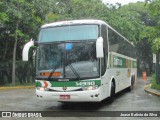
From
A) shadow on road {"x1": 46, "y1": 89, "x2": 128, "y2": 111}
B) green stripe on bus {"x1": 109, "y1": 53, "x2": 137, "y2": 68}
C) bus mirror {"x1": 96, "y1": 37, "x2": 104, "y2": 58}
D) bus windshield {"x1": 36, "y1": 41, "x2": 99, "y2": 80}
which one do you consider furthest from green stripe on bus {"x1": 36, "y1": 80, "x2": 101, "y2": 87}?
green stripe on bus {"x1": 109, "y1": 53, "x2": 137, "y2": 68}

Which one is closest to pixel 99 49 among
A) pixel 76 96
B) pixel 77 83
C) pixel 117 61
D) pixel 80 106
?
pixel 77 83

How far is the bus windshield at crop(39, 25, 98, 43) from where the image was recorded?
13.1 meters

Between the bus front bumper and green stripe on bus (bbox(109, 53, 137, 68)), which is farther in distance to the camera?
green stripe on bus (bbox(109, 53, 137, 68))

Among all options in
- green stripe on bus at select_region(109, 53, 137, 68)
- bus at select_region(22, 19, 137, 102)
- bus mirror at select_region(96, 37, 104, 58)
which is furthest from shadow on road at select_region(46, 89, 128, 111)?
bus mirror at select_region(96, 37, 104, 58)

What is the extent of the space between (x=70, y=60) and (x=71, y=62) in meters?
0.10

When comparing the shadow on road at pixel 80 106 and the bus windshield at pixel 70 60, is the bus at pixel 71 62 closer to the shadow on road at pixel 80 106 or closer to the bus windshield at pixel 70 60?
the bus windshield at pixel 70 60

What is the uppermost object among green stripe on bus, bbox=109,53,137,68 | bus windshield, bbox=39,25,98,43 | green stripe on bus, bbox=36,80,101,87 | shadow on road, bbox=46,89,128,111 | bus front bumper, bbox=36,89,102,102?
→ bus windshield, bbox=39,25,98,43

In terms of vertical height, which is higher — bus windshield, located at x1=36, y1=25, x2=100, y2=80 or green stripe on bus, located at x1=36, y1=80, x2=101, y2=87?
bus windshield, located at x1=36, y1=25, x2=100, y2=80

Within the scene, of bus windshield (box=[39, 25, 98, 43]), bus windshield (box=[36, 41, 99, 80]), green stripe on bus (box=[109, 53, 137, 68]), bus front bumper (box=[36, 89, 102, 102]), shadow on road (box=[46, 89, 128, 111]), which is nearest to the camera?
bus front bumper (box=[36, 89, 102, 102])

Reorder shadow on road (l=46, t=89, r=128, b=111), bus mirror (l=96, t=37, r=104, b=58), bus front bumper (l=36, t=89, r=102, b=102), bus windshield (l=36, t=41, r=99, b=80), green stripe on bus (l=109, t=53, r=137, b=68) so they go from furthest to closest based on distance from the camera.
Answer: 1. green stripe on bus (l=109, t=53, r=137, b=68)
2. shadow on road (l=46, t=89, r=128, b=111)
3. bus windshield (l=36, t=41, r=99, b=80)
4. bus front bumper (l=36, t=89, r=102, b=102)
5. bus mirror (l=96, t=37, r=104, b=58)

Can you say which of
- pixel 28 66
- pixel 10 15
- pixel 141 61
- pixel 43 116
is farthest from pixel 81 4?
pixel 141 61

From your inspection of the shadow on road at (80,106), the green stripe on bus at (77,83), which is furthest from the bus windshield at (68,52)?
the shadow on road at (80,106)

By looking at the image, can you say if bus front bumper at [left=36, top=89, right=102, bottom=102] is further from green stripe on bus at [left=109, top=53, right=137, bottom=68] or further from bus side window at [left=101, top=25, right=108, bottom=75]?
green stripe on bus at [left=109, top=53, right=137, bottom=68]

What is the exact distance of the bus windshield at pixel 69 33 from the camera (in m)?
13.1
